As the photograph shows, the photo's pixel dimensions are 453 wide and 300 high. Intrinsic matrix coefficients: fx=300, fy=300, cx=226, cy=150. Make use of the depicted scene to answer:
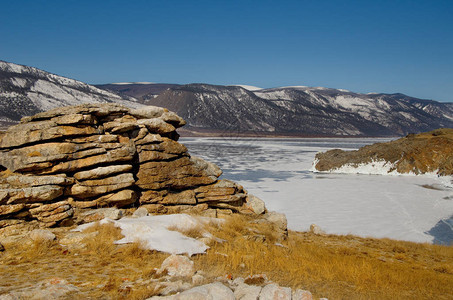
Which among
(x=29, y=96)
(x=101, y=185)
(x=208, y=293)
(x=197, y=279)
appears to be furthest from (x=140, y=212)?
(x=29, y=96)

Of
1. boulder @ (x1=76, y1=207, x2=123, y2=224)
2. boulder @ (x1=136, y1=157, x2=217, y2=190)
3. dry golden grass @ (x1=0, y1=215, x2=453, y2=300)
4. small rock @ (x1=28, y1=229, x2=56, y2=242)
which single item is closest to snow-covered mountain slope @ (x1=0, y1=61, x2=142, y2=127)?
boulder @ (x1=136, y1=157, x2=217, y2=190)

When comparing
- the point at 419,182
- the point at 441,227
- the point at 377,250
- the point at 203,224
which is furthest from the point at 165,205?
the point at 419,182

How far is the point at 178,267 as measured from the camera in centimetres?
639

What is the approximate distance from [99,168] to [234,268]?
5.91 m

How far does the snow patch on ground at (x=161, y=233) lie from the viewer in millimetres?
7773

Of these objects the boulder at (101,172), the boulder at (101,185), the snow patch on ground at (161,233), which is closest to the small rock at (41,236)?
the snow patch on ground at (161,233)

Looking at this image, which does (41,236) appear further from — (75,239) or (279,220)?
(279,220)

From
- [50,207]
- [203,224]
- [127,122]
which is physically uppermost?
[127,122]

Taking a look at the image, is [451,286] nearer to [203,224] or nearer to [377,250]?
[377,250]

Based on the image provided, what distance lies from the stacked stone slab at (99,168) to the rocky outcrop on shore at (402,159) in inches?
1027

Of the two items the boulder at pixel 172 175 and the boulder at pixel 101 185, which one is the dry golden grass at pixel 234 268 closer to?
the boulder at pixel 101 185

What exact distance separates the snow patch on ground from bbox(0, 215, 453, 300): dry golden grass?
0.26 m

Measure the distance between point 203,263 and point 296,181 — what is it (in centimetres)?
2269

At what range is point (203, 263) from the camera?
7066 mm
